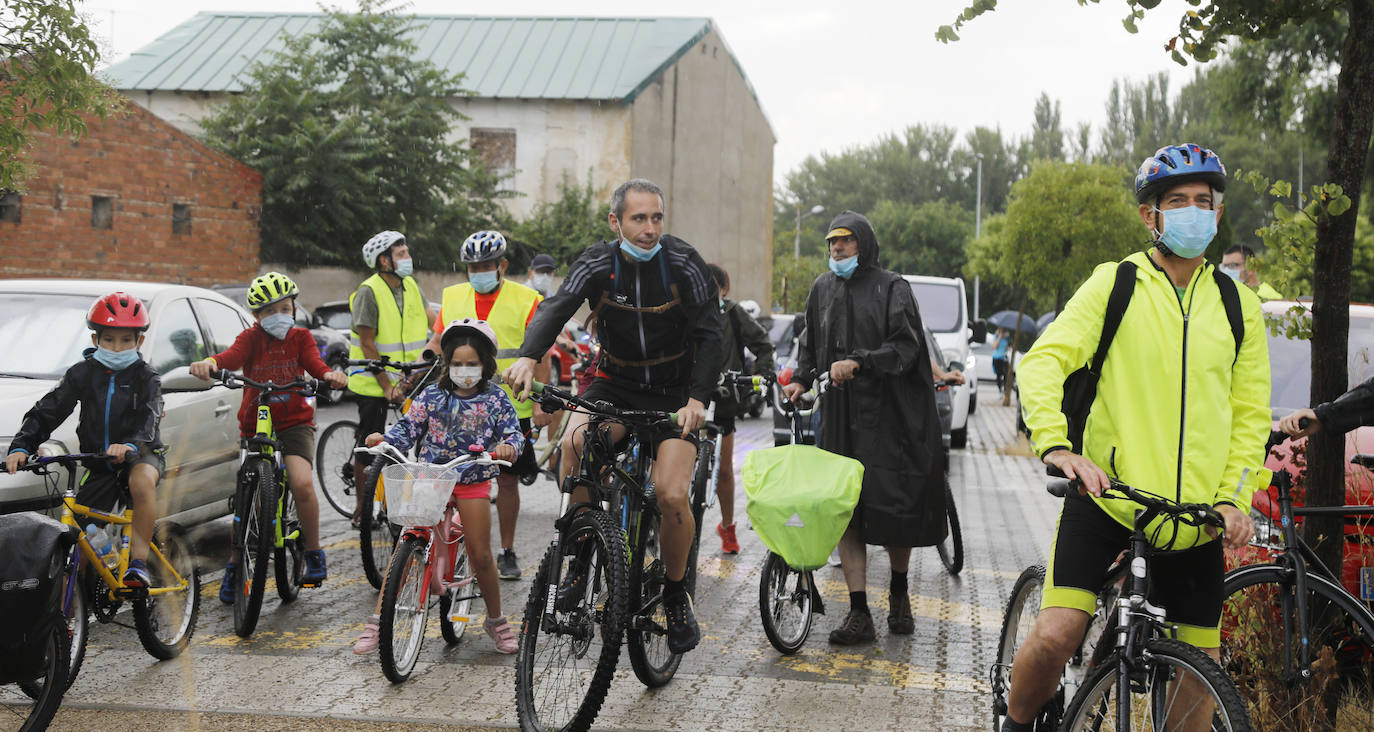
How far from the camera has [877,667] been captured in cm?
600

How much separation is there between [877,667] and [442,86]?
87.2 feet

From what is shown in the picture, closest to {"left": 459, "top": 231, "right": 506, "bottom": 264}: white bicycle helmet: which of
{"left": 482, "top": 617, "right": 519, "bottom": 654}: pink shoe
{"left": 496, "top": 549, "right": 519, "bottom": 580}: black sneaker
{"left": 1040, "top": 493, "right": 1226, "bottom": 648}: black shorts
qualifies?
{"left": 496, "top": 549, "right": 519, "bottom": 580}: black sneaker

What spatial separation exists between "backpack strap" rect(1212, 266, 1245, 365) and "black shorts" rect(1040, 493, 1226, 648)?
539 mm

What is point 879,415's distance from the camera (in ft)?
21.5

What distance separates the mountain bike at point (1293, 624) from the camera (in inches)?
157

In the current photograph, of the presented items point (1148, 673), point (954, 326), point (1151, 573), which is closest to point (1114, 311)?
point (1151, 573)

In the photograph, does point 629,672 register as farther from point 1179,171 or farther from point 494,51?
point 494,51

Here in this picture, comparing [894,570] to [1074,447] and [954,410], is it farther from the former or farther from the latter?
[954,410]

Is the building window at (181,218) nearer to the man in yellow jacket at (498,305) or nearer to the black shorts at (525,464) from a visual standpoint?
the man in yellow jacket at (498,305)

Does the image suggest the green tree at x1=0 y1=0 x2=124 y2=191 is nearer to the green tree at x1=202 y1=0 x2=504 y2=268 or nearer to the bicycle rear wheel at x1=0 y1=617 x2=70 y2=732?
the bicycle rear wheel at x1=0 y1=617 x2=70 y2=732

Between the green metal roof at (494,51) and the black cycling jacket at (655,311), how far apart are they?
103ft

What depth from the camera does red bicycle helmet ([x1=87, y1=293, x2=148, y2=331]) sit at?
580cm

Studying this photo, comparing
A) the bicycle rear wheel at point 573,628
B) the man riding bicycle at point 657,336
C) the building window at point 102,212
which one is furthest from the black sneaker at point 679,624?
the building window at point 102,212

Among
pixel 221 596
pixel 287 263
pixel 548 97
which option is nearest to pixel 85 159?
pixel 287 263
